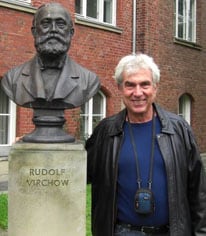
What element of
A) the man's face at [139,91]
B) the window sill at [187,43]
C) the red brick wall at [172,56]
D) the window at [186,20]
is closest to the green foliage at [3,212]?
the man's face at [139,91]

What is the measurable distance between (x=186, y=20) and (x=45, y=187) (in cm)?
1314

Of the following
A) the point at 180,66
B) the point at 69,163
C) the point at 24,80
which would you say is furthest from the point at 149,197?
the point at 180,66

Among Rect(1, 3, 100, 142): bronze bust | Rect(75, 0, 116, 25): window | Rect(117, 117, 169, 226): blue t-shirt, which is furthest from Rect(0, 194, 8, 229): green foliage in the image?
Rect(75, 0, 116, 25): window

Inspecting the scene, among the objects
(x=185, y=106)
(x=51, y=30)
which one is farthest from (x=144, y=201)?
(x=185, y=106)

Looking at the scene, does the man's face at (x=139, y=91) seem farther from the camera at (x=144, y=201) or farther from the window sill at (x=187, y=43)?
the window sill at (x=187, y=43)

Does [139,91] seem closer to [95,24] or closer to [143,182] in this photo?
[143,182]

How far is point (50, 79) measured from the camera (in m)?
4.62

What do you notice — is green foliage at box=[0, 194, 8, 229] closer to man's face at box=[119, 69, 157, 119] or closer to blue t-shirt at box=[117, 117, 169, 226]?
blue t-shirt at box=[117, 117, 169, 226]

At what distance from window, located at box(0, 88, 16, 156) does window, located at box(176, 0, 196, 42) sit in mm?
6674

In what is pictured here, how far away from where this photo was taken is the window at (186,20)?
16.2 m

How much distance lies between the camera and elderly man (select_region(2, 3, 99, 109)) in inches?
176

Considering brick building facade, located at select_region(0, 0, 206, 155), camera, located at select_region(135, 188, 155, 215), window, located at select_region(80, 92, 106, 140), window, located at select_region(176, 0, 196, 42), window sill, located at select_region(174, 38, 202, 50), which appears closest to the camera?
camera, located at select_region(135, 188, 155, 215)

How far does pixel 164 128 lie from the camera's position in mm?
3549

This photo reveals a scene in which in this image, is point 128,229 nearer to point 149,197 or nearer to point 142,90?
point 149,197
